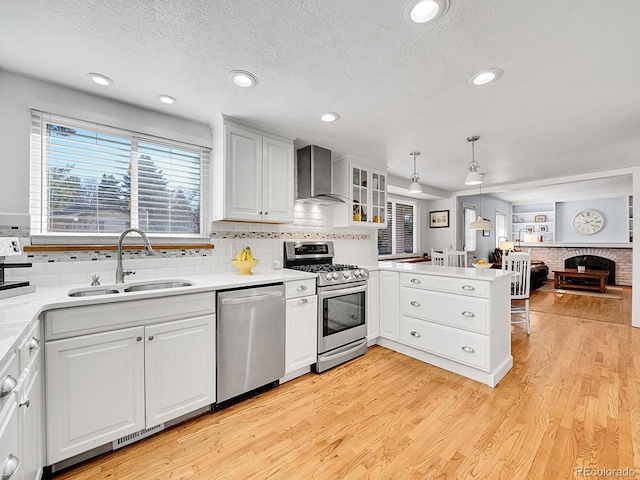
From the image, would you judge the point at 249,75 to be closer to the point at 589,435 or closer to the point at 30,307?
the point at 30,307

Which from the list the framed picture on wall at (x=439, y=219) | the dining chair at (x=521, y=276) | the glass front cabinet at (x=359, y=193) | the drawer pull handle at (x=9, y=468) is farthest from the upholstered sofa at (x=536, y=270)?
the drawer pull handle at (x=9, y=468)

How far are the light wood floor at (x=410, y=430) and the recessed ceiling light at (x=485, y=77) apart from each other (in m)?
2.33

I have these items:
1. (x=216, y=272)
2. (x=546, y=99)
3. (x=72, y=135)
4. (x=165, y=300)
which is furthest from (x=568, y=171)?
(x=72, y=135)

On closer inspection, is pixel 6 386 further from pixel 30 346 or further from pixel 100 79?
pixel 100 79

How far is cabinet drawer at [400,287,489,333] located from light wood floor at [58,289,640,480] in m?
0.49

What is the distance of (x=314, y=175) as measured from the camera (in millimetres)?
3254

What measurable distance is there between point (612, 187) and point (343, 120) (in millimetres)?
7450

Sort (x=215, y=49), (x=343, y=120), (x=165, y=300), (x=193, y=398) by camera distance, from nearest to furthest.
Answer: (x=215, y=49)
(x=165, y=300)
(x=193, y=398)
(x=343, y=120)

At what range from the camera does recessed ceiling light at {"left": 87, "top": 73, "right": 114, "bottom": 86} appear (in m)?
1.93

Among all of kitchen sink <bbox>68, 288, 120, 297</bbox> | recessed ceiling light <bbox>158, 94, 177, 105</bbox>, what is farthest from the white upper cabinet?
kitchen sink <bbox>68, 288, 120, 297</bbox>

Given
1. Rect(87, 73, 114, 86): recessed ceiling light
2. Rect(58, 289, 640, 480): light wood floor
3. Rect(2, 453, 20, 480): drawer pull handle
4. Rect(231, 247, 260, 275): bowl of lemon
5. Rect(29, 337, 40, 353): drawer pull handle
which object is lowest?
Result: Rect(58, 289, 640, 480): light wood floor

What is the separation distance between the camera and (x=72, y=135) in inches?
85.6

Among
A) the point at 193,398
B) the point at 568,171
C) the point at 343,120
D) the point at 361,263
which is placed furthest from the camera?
the point at 568,171

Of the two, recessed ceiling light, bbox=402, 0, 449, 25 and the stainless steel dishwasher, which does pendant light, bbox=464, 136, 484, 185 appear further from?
the stainless steel dishwasher
